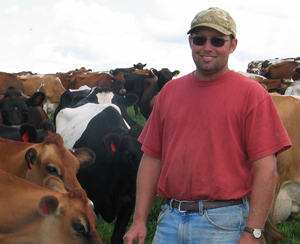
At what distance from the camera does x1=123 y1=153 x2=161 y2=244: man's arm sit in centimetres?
281

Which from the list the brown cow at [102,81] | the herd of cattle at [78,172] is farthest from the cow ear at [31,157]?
the brown cow at [102,81]

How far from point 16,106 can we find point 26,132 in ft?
13.5

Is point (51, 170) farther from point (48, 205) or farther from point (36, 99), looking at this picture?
point (36, 99)

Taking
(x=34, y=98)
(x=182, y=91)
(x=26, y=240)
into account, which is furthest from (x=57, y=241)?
(x=34, y=98)

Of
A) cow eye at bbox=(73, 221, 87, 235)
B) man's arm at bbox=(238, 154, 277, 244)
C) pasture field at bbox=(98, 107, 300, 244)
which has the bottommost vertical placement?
pasture field at bbox=(98, 107, 300, 244)

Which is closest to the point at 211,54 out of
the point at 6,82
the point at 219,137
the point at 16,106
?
the point at 219,137

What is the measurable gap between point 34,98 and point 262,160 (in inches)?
302

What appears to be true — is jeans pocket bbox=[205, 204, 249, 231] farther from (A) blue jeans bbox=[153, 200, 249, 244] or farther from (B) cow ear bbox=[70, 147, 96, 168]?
(B) cow ear bbox=[70, 147, 96, 168]

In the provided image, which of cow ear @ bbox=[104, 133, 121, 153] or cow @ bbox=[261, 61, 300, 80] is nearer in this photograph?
cow ear @ bbox=[104, 133, 121, 153]

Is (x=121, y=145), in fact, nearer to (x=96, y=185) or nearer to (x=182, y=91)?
(x=96, y=185)

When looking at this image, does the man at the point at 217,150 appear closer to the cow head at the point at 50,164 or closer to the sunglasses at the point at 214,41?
the sunglasses at the point at 214,41

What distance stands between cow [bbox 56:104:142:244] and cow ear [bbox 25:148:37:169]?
155 centimetres

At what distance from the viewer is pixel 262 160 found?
246 cm

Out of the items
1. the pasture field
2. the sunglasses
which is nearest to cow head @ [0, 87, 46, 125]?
the pasture field
